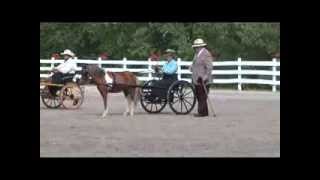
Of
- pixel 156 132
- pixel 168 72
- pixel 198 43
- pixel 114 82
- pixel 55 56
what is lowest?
pixel 156 132

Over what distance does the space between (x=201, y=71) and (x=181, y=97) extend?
0.39m

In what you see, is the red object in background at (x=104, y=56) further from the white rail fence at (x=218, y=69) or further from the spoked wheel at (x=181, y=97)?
the spoked wheel at (x=181, y=97)

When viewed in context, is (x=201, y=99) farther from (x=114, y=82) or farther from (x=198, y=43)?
(x=114, y=82)

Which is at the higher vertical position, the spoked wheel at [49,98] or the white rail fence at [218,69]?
the white rail fence at [218,69]

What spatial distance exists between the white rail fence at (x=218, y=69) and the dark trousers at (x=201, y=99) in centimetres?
55

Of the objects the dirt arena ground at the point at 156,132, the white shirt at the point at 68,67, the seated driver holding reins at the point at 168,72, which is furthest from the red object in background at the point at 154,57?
the white shirt at the point at 68,67

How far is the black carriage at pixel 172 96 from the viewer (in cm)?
973

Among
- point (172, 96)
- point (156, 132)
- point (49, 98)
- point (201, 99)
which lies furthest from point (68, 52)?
point (156, 132)

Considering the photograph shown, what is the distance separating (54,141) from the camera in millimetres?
7477

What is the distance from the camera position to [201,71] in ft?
31.7

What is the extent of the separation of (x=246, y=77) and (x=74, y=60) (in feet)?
12.5
